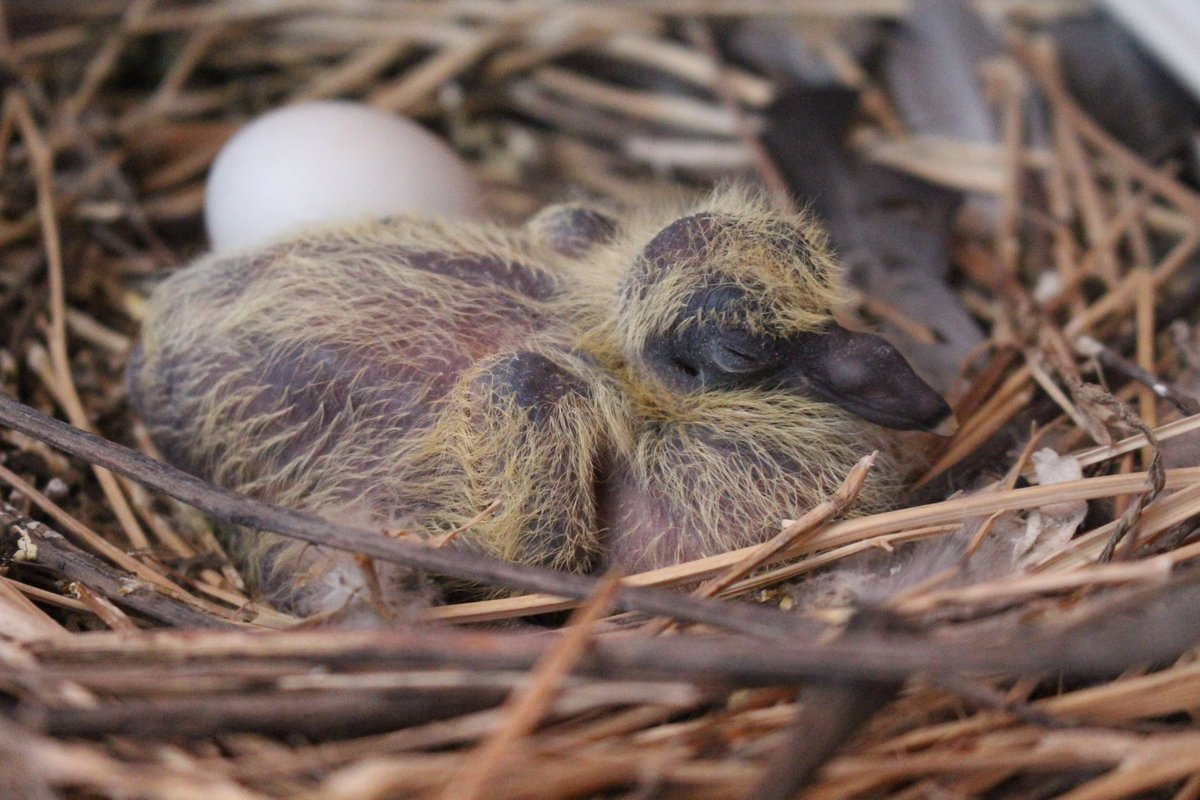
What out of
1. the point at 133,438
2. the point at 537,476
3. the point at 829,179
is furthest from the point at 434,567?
the point at 829,179

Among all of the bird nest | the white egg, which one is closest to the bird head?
the bird nest

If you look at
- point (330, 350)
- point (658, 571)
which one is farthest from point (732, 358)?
point (330, 350)

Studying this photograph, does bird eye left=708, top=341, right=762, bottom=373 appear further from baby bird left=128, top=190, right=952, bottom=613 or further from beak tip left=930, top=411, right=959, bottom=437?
beak tip left=930, top=411, right=959, bottom=437

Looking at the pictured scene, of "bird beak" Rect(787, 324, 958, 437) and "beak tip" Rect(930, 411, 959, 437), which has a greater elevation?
"bird beak" Rect(787, 324, 958, 437)

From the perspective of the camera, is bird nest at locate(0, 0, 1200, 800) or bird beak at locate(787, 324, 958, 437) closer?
bird nest at locate(0, 0, 1200, 800)

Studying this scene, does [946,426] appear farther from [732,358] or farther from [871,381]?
[732,358]

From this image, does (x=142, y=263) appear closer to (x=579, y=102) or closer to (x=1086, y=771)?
(x=579, y=102)
